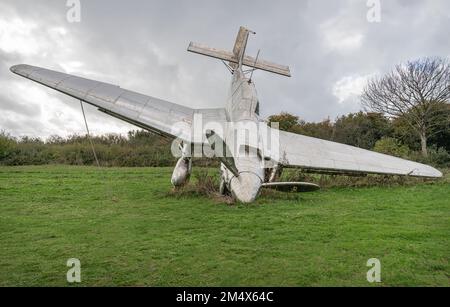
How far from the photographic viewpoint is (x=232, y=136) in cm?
841

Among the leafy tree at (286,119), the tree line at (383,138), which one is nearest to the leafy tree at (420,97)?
the tree line at (383,138)

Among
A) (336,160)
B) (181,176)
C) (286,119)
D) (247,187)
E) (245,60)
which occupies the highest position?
(286,119)

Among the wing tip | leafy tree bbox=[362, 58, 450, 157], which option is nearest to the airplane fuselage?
the wing tip

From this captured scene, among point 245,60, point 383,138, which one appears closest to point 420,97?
point 383,138

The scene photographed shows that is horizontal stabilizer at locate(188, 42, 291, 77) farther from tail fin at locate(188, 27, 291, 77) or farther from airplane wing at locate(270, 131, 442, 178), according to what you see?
airplane wing at locate(270, 131, 442, 178)

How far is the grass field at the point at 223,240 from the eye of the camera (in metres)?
3.48

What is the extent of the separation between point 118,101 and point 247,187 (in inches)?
171

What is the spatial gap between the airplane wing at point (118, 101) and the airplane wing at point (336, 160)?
3.22 metres

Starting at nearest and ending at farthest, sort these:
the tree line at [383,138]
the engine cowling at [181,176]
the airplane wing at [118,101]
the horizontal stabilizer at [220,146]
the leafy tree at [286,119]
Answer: the horizontal stabilizer at [220,146], the airplane wing at [118,101], the engine cowling at [181,176], the tree line at [383,138], the leafy tree at [286,119]

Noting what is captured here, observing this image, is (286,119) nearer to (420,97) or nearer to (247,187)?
(420,97)

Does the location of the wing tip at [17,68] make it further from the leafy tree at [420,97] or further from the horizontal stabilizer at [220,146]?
the leafy tree at [420,97]

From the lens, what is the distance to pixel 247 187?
23.8 ft
